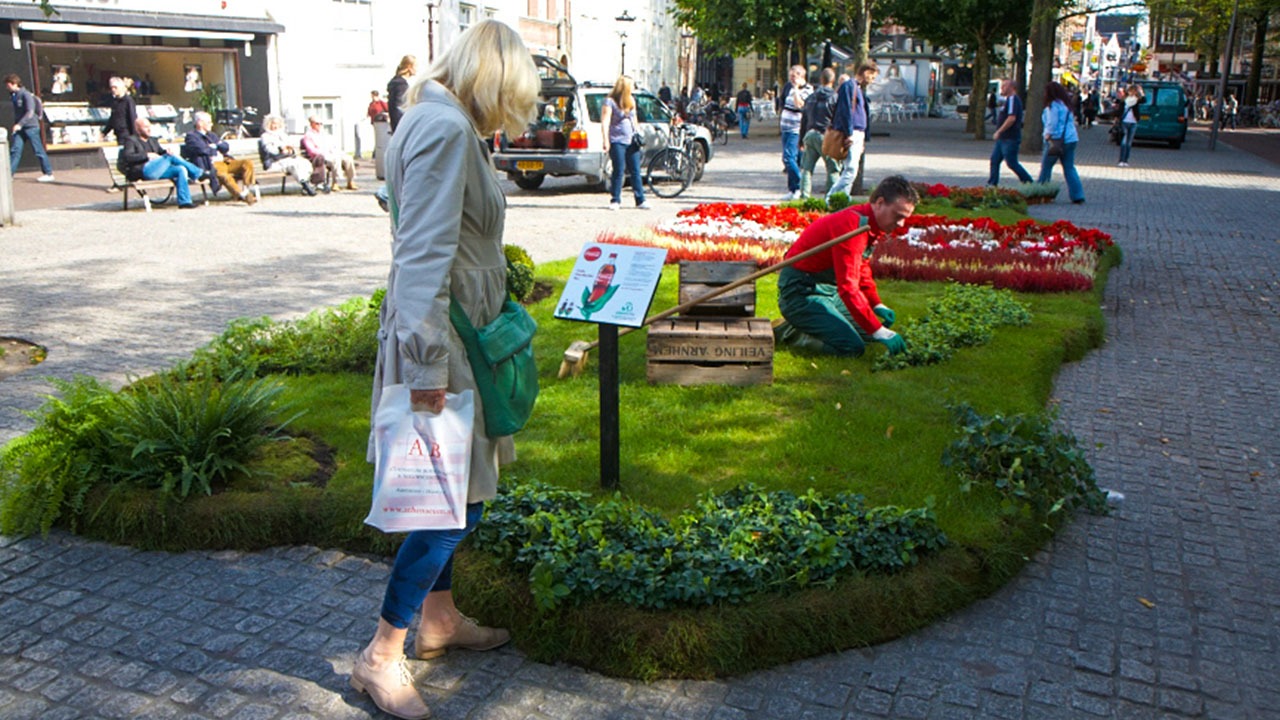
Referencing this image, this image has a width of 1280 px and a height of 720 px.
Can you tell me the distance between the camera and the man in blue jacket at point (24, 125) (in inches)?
771

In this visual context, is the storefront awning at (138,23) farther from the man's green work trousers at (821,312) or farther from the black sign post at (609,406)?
the black sign post at (609,406)

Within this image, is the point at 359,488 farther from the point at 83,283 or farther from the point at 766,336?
the point at 83,283

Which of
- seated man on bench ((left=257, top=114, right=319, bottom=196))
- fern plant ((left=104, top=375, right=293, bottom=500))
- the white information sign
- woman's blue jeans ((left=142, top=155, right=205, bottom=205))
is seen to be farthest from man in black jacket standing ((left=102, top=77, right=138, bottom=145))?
the white information sign

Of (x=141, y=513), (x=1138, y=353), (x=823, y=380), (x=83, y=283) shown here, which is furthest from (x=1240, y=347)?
(x=83, y=283)

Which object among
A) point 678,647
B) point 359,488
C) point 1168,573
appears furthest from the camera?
point 359,488

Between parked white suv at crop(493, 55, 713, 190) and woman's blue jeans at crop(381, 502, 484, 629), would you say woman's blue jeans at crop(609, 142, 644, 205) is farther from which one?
woman's blue jeans at crop(381, 502, 484, 629)

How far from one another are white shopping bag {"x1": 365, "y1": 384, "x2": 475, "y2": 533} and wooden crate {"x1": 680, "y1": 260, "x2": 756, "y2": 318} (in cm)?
383

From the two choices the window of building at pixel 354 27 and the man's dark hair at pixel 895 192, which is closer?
the man's dark hair at pixel 895 192

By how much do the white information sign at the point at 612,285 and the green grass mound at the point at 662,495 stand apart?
731 millimetres

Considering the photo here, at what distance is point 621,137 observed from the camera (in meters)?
16.4

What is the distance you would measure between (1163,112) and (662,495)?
107ft

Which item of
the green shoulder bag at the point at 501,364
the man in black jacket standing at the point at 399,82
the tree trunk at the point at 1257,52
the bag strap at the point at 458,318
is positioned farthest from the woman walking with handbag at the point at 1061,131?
the tree trunk at the point at 1257,52

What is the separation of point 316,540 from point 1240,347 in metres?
7.00

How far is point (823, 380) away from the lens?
22.1 ft
